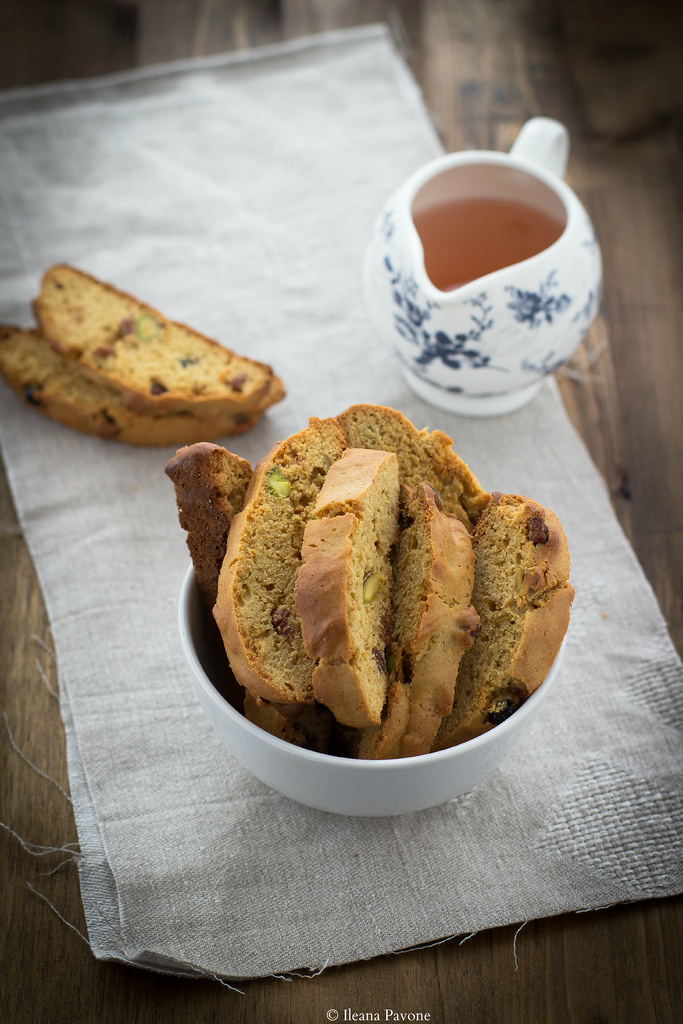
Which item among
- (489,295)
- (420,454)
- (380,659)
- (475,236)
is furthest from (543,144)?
(380,659)

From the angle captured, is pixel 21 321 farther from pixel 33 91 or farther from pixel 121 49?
pixel 121 49

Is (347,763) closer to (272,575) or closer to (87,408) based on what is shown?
(272,575)

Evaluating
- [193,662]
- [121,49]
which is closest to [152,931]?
[193,662]

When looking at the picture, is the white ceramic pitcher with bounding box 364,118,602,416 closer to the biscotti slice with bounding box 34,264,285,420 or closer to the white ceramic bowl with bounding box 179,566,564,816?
the biscotti slice with bounding box 34,264,285,420

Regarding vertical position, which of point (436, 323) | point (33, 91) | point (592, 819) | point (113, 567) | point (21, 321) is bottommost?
point (592, 819)

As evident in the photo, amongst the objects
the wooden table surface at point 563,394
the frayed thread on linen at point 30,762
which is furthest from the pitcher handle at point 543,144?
the frayed thread on linen at point 30,762

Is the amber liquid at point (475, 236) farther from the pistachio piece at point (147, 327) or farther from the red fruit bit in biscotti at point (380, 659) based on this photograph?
the red fruit bit in biscotti at point (380, 659)
